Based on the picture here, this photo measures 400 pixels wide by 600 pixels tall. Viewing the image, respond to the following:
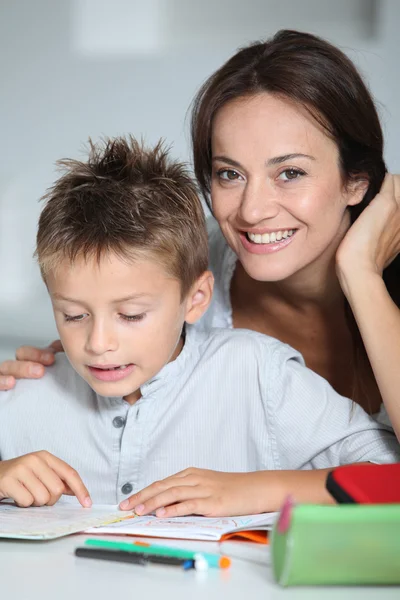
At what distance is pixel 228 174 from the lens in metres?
1.64

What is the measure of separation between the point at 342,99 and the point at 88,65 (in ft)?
4.56

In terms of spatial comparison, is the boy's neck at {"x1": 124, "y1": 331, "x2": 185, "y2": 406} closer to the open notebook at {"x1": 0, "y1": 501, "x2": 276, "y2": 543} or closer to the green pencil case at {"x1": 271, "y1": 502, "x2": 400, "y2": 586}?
the open notebook at {"x1": 0, "y1": 501, "x2": 276, "y2": 543}

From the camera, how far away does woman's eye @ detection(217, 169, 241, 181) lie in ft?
5.33

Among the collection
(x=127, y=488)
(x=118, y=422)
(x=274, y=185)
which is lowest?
(x=127, y=488)

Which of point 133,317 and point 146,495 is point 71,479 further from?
point 133,317

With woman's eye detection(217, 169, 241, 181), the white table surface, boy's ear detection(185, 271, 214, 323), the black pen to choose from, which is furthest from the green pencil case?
woman's eye detection(217, 169, 241, 181)

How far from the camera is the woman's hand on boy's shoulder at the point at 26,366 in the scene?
155 cm

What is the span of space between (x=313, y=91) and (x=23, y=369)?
731mm

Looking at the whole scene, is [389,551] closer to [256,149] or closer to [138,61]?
[256,149]

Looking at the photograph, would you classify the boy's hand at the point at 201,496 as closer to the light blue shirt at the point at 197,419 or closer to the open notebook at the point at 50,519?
the open notebook at the point at 50,519

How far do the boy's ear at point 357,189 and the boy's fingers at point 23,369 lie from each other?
68cm

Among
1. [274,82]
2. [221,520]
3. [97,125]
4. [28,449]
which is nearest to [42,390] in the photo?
[28,449]

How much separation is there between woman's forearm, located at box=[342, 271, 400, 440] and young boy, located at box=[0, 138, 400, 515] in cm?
7

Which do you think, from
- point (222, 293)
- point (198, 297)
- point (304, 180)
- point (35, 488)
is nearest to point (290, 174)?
point (304, 180)
